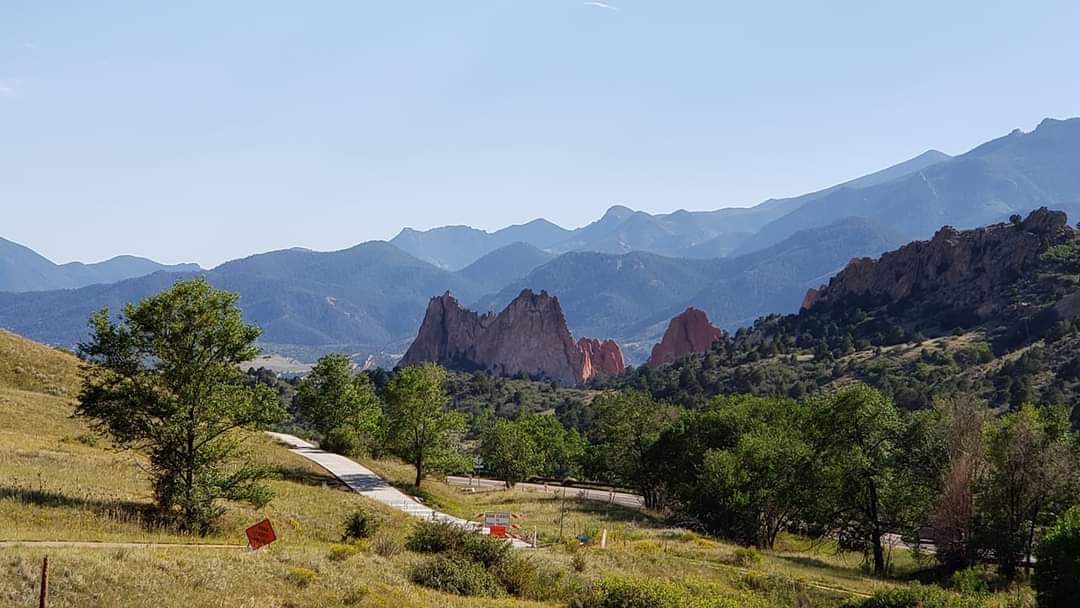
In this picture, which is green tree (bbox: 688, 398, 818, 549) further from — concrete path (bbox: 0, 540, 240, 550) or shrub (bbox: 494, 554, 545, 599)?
concrete path (bbox: 0, 540, 240, 550)

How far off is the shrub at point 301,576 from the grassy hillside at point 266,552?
1.4 inches

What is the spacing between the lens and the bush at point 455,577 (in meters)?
20.3

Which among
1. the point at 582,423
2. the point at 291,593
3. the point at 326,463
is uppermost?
the point at 291,593

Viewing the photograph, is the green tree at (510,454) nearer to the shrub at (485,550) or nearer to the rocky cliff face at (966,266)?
the shrub at (485,550)

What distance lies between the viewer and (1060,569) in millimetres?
25109

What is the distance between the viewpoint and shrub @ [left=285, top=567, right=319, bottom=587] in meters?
17.4

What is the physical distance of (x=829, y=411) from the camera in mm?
43312

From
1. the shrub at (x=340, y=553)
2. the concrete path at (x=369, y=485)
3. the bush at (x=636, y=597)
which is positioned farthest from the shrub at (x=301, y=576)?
the concrete path at (x=369, y=485)

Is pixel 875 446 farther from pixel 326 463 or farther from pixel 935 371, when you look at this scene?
pixel 935 371

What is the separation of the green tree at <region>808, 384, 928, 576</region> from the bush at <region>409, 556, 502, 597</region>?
2641 centimetres

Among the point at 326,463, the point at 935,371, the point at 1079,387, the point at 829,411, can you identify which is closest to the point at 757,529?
the point at 829,411

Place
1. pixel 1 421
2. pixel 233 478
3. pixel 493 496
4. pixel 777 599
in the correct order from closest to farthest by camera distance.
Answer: pixel 233 478 → pixel 777 599 → pixel 1 421 → pixel 493 496

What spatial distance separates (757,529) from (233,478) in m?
32.3

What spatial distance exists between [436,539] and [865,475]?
2655 cm
